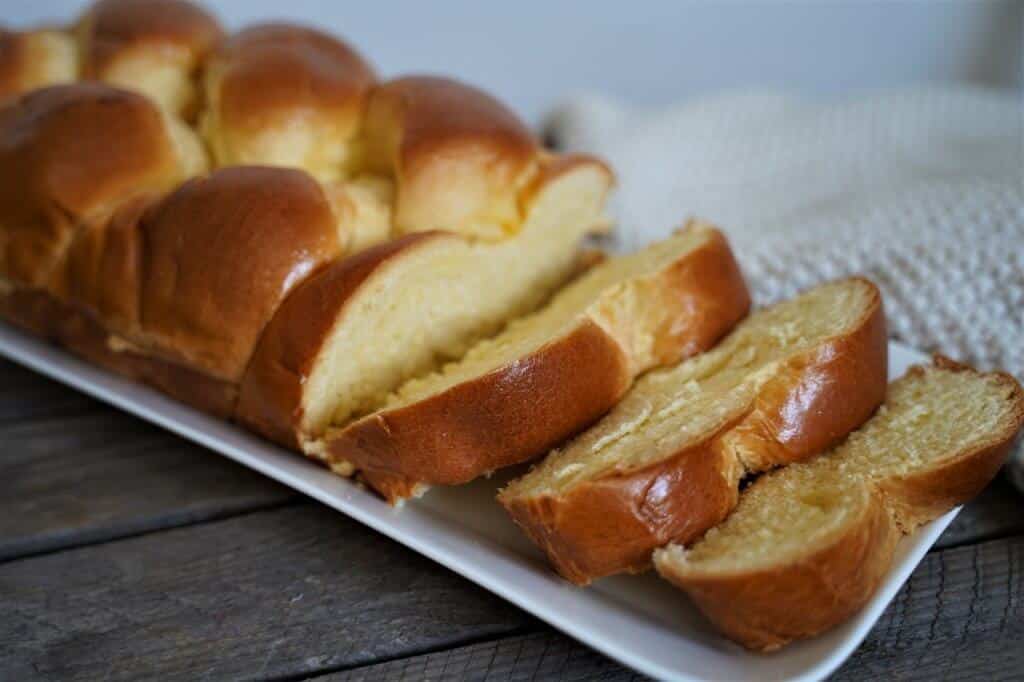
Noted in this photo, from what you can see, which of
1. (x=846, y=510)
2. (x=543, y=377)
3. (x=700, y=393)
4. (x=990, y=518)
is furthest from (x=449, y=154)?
(x=990, y=518)

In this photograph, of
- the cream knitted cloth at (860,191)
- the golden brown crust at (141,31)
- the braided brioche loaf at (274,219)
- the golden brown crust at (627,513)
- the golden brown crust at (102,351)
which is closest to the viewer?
the golden brown crust at (627,513)

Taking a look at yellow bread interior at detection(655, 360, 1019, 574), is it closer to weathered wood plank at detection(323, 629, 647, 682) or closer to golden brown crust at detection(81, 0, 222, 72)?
weathered wood plank at detection(323, 629, 647, 682)

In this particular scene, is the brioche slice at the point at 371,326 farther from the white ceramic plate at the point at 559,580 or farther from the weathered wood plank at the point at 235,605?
the weathered wood plank at the point at 235,605

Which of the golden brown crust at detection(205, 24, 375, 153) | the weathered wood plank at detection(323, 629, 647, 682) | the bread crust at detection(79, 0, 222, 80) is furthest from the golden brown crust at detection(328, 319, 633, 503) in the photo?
the bread crust at detection(79, 0, 222, 80)

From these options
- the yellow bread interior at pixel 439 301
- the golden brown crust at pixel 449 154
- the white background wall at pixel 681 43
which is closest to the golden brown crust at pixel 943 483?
the yellow bread interior at pixel 439 301

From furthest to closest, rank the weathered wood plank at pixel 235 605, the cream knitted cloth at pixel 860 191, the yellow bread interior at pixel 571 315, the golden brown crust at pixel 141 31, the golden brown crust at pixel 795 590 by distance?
the golden brown crust at pixel 141 31 < the cream knitted cloth at pixel 860 191 < the yellow bread interior at pixel 571 315 < the weathered wood plank at pixel 235 605 < the golden brown crust at pixel 795 590

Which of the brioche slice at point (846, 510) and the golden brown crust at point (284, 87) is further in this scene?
the golden brown crust at point (284, 87)

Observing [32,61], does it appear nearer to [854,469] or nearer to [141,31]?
[141,31]
